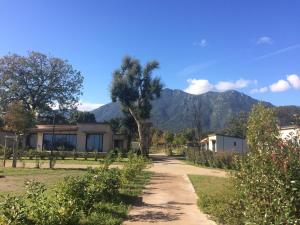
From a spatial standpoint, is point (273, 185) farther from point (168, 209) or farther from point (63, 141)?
point (63, 141)

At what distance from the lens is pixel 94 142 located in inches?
1977

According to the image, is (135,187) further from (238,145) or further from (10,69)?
(10,69)

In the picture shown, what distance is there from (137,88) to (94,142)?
7907 millimetres

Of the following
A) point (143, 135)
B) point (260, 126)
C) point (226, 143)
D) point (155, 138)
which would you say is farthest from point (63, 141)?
point (260, 126)

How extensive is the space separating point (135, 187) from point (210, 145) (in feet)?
116

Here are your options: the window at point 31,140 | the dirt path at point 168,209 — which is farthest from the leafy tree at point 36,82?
the dirt path at point 168,209

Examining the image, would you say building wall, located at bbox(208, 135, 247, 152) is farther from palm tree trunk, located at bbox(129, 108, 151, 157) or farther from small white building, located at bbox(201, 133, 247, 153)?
palm tree trunk, located at bbox(129, 108, 151, 157)

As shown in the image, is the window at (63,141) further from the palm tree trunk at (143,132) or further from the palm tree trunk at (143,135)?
the palm tree trunk at (143,135)

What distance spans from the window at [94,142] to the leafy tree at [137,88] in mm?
4567

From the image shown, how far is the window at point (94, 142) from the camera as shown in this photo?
164ft

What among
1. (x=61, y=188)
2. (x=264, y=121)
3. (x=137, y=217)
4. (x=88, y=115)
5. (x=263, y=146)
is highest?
(x=88, y=115)

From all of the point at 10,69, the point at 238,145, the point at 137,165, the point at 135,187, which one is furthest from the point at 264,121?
the point at 10,69

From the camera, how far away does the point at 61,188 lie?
9320mm

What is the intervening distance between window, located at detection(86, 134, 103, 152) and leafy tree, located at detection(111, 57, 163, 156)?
4.57m
